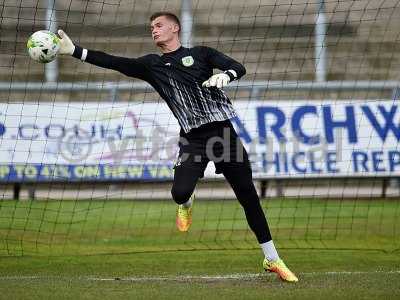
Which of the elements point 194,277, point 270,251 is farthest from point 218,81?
point 194,277

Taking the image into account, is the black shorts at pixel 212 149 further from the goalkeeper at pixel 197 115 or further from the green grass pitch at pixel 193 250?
the green grass pitch at pixel 193 250

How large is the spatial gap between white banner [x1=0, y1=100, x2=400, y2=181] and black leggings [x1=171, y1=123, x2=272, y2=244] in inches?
280

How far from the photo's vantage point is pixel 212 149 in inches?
334

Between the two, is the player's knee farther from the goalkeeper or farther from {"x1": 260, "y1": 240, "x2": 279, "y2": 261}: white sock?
{"x1": 260, "y1": 240, "x2": 279, "y2": 261}: white sock

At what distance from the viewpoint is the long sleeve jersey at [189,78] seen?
8570 mm

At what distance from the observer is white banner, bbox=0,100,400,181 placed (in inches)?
622

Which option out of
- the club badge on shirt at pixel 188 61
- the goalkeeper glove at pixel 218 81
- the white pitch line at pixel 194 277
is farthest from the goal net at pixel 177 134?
the goalkeeper glove at pixel 218 81

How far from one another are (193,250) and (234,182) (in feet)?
9.77

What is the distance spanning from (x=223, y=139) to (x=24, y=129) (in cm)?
791

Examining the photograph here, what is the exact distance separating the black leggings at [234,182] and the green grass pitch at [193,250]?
55 cm

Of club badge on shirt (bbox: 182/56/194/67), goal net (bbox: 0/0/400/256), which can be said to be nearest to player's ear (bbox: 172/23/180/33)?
club badge on shirt (bbox: 182/56/194/67)

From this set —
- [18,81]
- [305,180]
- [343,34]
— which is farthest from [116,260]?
[343,34]

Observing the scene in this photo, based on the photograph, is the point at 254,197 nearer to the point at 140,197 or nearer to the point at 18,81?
the point at 140,197

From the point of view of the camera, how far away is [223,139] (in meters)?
8.51
